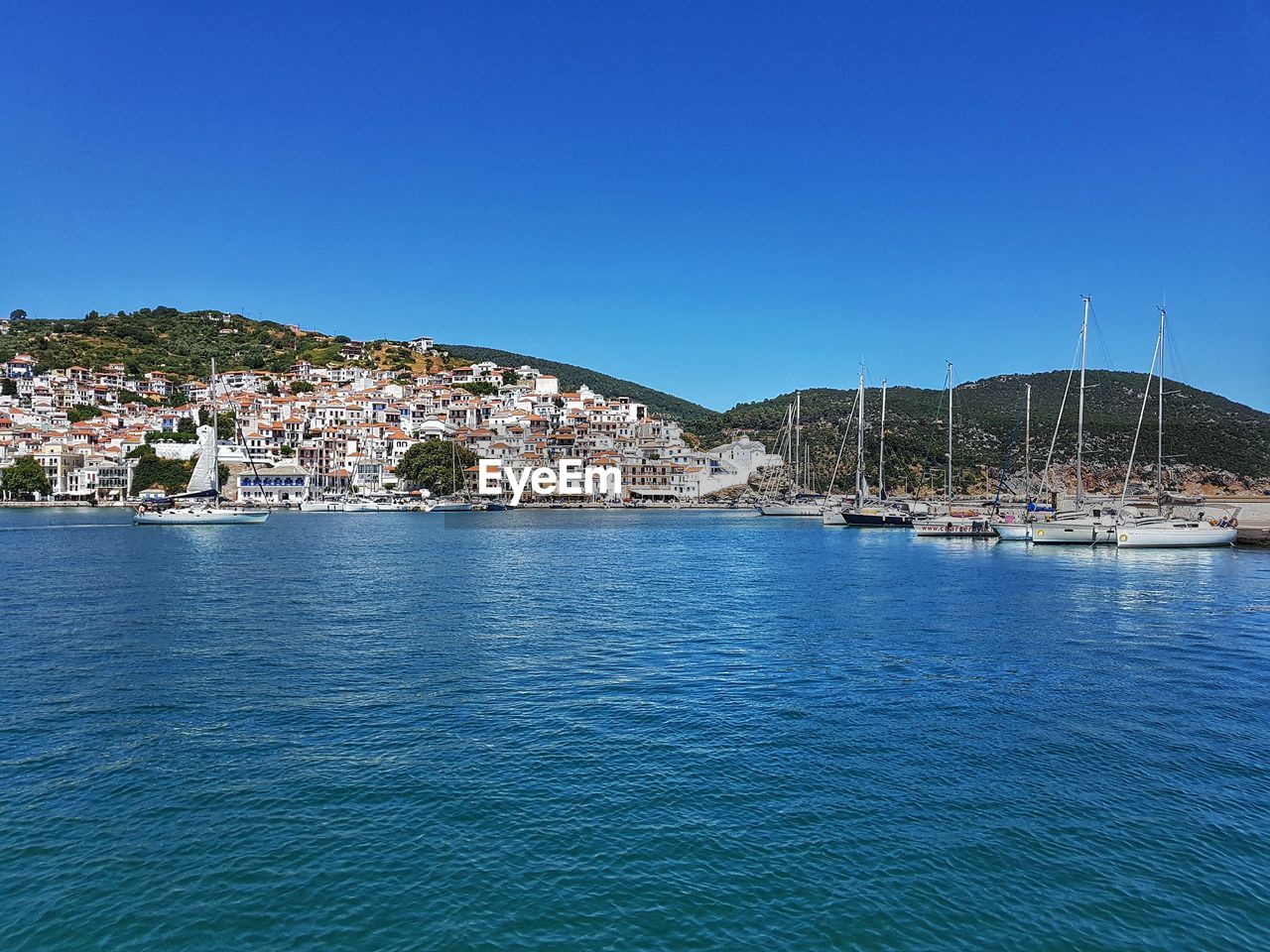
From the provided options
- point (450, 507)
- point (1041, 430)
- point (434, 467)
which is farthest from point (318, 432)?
point (1041, 430)

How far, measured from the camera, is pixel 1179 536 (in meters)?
38.6

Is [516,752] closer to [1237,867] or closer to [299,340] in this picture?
[1237,867]

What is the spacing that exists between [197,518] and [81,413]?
7412 centimetres

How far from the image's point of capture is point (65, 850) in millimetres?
7875

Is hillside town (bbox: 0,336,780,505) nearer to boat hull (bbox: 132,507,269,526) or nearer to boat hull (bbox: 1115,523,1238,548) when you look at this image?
boat hull (bbox: 132,507,269,526)

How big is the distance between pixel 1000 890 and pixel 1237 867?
249 cm

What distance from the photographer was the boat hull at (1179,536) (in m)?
38.6

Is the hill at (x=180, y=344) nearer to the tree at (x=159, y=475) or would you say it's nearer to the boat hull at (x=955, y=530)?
the tree at (x=159, y=475)

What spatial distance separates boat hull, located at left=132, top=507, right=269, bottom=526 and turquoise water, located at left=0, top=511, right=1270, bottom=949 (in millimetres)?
43744

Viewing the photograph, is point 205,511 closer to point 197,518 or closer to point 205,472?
point 197,518

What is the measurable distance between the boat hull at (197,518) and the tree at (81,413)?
69.0m

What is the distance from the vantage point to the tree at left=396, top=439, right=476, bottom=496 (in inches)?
3757
